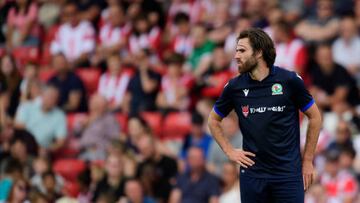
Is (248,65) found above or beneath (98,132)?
above

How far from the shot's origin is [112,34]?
16.2 meters

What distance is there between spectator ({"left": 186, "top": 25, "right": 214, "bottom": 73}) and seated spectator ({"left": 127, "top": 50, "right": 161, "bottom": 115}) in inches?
28.3

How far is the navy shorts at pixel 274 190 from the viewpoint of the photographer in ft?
23.3

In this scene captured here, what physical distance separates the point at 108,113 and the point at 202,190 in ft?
9.39

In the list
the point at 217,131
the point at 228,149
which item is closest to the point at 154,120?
the point at 217,131

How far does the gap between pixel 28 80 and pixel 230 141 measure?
4.47 m

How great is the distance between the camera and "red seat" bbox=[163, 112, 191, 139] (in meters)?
13.3

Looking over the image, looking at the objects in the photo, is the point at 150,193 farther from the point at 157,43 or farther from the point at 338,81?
the point at 157,43

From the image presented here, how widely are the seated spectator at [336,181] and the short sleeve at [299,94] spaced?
393cm

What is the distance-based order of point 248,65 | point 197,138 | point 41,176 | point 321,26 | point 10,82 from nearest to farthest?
point 248,65 → point 41,176 → point 197,138 → point 321,26 → point 10,82

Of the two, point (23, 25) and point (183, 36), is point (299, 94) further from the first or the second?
point (23, 25)

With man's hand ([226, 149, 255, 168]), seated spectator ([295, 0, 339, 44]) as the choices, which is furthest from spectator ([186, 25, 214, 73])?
man's hand ([226, 149, 255, 168])

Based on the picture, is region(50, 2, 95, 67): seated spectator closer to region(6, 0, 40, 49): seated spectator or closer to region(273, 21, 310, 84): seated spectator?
region(6, 0, 40, 49): seated spectator

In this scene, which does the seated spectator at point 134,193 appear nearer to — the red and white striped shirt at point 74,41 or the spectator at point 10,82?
the spectator at point 10,82
